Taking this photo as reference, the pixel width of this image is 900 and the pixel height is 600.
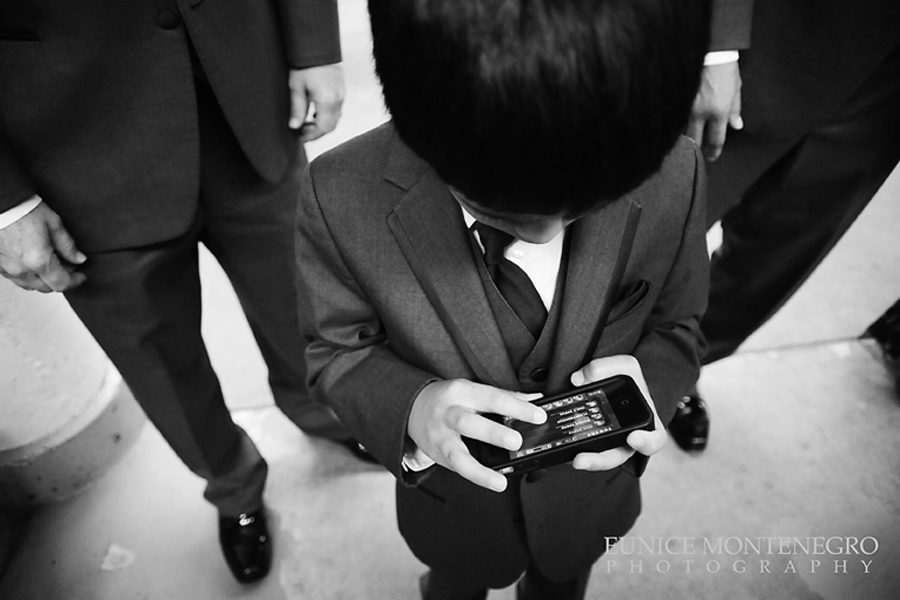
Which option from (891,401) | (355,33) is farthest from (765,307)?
(355,33)

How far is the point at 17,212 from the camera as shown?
667 mm

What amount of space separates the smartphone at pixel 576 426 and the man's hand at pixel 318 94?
609mm

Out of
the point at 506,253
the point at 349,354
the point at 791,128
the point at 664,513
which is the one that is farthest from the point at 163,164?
the point at 664,513

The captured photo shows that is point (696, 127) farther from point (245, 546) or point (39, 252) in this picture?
point (245, 546)

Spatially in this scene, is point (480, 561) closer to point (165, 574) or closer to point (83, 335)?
point (165, 574)

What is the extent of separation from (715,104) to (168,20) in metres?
0.73

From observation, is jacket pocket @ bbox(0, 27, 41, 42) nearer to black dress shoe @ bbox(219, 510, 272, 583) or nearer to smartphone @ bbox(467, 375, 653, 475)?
smartphone @ bbox(467, 375, 653, 475)

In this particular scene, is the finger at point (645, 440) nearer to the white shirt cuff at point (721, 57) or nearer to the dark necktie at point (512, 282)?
the dark necktie at point (512, 282)

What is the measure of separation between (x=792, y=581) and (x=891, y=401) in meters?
0.57

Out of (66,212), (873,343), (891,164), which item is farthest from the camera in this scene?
(873,343)

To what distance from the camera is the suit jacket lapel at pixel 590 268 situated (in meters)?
0.54

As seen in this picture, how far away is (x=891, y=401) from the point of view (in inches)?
54.3

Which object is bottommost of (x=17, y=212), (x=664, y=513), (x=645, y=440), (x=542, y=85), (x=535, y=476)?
(x=664, y=513)

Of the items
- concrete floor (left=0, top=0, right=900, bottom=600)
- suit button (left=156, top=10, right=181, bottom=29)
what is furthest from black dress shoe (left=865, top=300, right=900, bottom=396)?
suit button (left=156, top=10, right=181, bottom=29)
